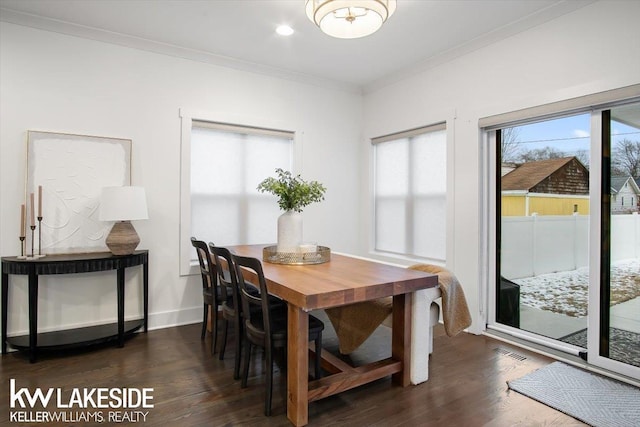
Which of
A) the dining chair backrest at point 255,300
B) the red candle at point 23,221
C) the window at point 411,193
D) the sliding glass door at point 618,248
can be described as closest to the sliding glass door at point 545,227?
the sliding glass door at point 618,248

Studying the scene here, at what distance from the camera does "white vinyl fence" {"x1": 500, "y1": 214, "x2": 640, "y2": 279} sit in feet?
8.54

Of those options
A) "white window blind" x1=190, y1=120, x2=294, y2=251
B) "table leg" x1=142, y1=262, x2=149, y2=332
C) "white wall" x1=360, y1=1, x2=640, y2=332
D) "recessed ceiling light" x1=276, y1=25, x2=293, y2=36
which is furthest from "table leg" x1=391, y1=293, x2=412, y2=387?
"recessed ceiling light" x1=276, y1=25, x2=293, y2=36

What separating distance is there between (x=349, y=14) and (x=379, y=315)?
2.00 meters

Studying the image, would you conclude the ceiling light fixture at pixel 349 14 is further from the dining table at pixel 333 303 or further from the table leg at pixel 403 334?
the table leg at pixel 403 334

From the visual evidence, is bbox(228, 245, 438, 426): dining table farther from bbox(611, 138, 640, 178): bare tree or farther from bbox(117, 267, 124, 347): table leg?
bbox(611, 138, 640, 178): bare tree

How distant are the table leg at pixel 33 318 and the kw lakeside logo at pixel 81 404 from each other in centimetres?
38

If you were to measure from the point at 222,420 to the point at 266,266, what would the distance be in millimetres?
958

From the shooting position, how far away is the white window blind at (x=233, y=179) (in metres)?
3.90

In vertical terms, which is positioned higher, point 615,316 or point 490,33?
point 490,33

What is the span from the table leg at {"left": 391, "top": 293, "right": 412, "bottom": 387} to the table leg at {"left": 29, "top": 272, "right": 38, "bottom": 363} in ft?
8.66

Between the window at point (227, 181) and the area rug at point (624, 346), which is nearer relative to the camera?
the area rug at point (624, 346)

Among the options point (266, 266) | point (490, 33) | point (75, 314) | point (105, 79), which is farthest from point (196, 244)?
point (490, 33)

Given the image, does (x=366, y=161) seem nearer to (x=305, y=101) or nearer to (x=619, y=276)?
(x=305, y=101)

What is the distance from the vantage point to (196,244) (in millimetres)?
2992
